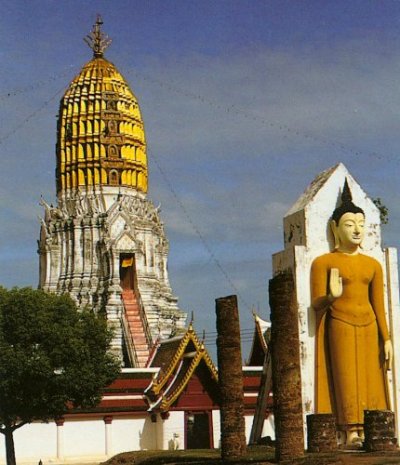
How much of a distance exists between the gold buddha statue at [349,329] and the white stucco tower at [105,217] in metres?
39.9

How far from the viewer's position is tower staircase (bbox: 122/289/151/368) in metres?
60.7

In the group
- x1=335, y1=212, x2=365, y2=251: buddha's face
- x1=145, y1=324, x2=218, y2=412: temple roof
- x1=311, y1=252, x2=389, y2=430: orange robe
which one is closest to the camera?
x1=311, y1=252, x2=389, y2=430: orange robe

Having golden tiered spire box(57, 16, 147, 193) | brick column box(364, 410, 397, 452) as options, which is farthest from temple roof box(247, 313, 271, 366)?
brick column box(364, 410, 397, 452)

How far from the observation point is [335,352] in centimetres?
2455

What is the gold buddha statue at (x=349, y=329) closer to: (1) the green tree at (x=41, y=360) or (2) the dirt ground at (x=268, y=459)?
A: (2) the dirt ground at (x=268, y=459)

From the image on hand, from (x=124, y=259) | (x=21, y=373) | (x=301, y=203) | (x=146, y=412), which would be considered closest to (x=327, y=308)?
(x=301, y=203)

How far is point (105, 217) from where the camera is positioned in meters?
66.9

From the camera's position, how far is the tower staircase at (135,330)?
199ft

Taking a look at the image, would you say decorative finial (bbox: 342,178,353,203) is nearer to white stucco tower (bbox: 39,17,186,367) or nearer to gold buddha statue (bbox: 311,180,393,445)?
gold buddha statue (bbox: 311,180,393,445)

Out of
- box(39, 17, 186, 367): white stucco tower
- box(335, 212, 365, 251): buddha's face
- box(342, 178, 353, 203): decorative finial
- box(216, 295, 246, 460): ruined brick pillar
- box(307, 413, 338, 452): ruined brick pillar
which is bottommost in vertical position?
box(307, 413, 338, 452): ruined brick pillar

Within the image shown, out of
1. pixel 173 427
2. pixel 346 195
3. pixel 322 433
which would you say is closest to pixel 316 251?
pixel 346 195

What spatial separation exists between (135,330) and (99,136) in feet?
44.4

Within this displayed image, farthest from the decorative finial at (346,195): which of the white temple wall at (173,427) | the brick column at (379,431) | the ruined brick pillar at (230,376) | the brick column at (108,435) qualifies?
the brick column at (108,435)

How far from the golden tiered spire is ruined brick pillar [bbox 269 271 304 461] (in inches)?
1823
